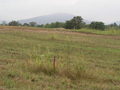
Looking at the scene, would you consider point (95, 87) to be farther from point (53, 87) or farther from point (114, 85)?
point (53, 87)

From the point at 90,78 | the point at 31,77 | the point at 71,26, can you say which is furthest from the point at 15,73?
the point at 71,26

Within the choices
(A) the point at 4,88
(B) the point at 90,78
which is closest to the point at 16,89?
(A) the point at 4,88

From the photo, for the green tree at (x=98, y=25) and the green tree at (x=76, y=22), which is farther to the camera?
the green tree at (x=98, y=25)

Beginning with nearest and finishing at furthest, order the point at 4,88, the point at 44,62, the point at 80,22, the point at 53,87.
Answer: the point at 4,88, the point at 53,87, the point at 44,62, the point at 80,22

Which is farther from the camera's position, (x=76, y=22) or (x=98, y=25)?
(x=98, y=25)

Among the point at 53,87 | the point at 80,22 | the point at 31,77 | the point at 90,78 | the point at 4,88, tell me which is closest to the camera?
the point at 4,88

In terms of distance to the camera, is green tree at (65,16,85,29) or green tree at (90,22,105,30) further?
green tree at (90,22,105,30)

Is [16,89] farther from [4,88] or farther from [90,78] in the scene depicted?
[90,78]

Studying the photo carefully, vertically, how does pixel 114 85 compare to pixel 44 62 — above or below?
below

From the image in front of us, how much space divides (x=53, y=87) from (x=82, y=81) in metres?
0.98

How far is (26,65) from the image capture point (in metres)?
6.89

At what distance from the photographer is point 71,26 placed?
42656 millimetres

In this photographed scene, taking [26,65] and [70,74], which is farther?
[26,65]

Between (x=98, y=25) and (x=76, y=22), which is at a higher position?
(x=76, y=22)
